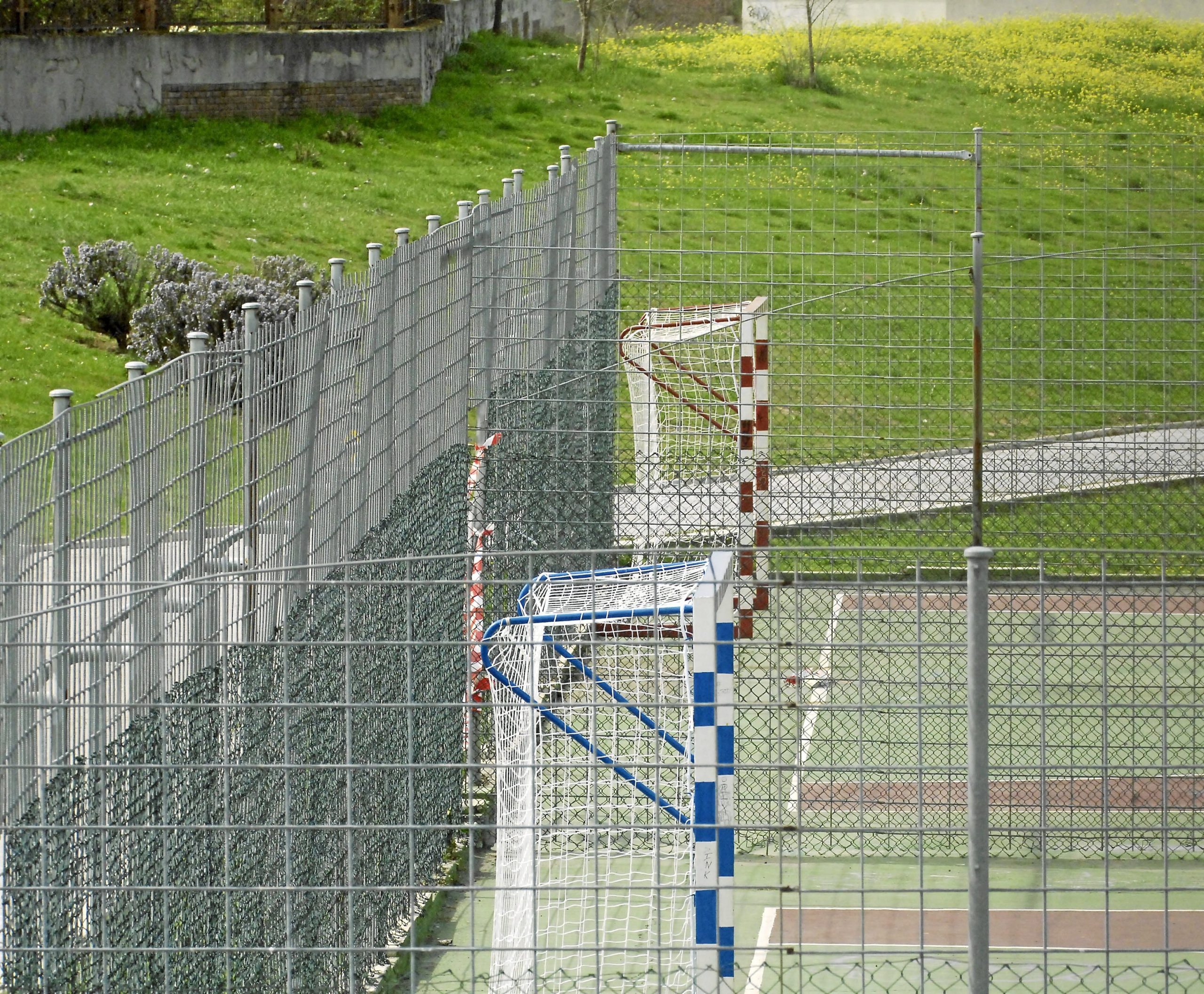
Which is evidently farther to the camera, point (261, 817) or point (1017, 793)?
point (1017, 793)

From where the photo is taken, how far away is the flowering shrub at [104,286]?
13.4m

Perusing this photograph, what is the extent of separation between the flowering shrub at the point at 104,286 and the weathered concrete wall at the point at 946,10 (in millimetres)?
20013

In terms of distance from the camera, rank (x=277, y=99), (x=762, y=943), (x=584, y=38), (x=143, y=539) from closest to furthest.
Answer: (x=143, y=539) < (x=762, y=943) < (x=277, y=99) < (x=584, y=38)

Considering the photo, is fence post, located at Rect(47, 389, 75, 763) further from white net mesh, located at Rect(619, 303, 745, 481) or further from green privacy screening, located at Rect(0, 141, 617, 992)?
white net mesh, located at Rect(619, 303, 745, 481)

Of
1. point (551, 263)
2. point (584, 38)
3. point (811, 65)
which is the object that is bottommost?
→ point (551, 263)

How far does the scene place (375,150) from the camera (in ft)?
66.2

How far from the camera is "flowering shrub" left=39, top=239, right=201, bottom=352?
1340 centimetres

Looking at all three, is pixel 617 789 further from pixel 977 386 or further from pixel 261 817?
pixel 977 386

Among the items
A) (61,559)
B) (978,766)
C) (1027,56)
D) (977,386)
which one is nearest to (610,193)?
(977,386)

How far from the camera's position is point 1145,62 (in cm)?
2848

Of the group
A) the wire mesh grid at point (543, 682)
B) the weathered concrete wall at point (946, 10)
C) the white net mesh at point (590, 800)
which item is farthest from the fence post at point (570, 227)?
the weathered concrete wall at point (946, 10)

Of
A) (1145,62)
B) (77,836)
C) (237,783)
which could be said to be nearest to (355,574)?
(237,783)

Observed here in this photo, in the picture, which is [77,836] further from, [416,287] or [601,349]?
[601,349]

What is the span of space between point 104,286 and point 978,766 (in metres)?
11.2
